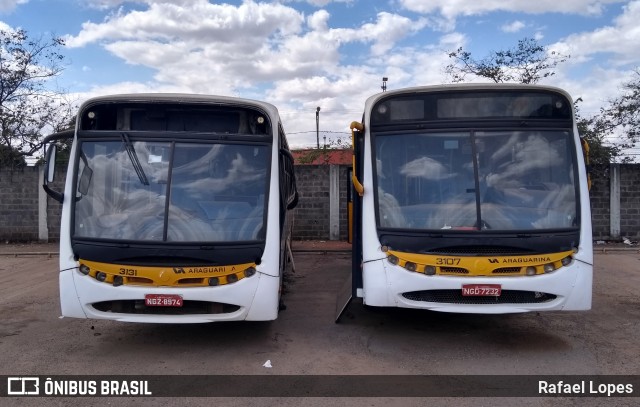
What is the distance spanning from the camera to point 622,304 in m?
7.88

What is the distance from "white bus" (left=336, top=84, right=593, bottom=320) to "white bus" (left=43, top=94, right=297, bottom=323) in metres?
1.19

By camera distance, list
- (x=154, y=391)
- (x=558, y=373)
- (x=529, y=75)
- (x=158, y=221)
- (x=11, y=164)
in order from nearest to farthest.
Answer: (x=154, y=391), (x=558, y=373), (x=158, y=221), (x=11, y=164), (x=529, y=75)

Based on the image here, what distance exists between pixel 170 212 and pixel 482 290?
3255 mm

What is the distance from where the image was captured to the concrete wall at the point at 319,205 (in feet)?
46.6

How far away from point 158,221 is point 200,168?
70cm

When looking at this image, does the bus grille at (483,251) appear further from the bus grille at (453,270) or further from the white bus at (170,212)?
the white bus at (170,212)

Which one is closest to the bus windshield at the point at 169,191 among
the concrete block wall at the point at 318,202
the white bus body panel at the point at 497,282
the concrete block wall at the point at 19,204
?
the white bus body panel at the point at 497,282

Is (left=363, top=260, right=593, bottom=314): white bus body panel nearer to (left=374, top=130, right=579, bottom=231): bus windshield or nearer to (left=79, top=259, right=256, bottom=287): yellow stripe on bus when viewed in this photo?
(left=374, top=130, right=579, bottom=231): bus windshield

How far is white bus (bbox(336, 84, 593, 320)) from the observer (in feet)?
17.5

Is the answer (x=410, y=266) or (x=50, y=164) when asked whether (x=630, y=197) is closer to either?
(x=410, y=266)

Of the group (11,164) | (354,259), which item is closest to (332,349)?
(354,259)

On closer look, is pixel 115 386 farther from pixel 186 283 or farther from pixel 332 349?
pixel 332 349

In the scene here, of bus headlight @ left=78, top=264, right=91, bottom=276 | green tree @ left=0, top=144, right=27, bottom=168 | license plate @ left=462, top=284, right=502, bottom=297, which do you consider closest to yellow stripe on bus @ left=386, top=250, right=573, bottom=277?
license plate @ left=462, top=284, right=502, bottom=297

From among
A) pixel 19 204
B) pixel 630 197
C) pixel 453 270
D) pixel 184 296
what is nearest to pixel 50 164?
pixel 184 296
